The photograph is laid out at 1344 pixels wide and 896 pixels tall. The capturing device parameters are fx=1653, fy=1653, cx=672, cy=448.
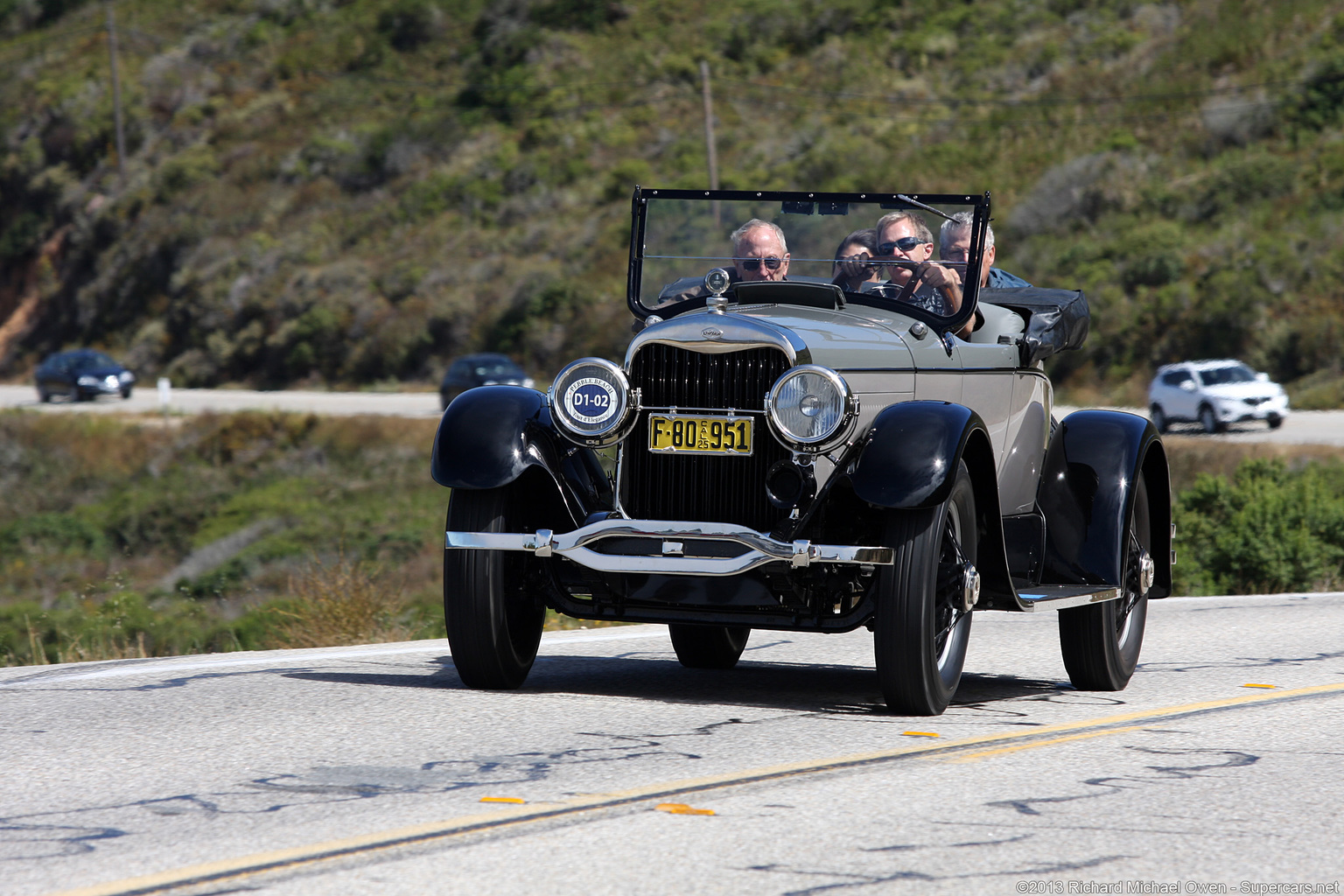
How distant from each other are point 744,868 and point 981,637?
20.2 ft

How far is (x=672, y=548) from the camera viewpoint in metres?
6.41

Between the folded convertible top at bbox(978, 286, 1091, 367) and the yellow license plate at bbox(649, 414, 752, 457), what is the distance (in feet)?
6.24

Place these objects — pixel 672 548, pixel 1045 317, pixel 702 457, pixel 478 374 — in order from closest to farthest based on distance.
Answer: pixel 672 548, pixel 702 457, pixel 1045 317, pixel 478 374

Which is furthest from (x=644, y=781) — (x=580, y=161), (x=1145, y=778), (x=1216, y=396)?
(x=580, y=161)

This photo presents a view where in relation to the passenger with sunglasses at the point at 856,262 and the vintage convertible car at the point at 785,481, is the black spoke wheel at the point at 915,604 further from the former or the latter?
the passenger with sunglasses at the point at 856,262

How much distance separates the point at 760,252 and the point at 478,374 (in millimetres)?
31017

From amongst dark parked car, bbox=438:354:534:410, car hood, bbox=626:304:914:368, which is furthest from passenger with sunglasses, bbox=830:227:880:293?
dark parked car, bbox=438:354:534:410

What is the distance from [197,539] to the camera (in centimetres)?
3072

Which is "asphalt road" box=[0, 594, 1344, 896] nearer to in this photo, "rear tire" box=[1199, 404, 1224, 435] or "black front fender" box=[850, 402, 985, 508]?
"black front fender" box=[850, 402, 985, 508]

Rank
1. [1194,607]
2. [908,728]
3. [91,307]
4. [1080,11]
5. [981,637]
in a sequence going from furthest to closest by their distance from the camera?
[91,307] → [1080,11] → [1194,607] → [981,637] → [908,728]

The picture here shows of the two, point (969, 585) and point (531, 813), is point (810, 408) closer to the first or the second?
point (969, 585)

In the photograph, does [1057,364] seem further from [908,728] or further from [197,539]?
[908,728]

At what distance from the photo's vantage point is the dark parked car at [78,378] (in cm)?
4347

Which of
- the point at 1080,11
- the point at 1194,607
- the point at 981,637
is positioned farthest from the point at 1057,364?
the point at 981,637
